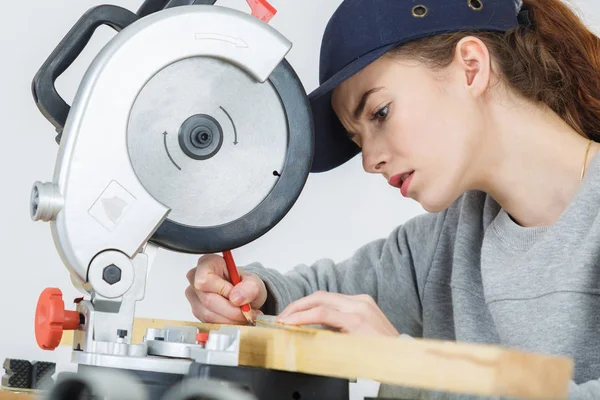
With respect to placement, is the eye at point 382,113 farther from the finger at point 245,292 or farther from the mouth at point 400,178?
the finger at point 245,292

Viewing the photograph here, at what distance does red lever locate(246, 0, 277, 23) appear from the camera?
46.6 inches

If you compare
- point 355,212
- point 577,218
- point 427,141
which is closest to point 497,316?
point 577,218

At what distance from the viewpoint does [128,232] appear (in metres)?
1.02

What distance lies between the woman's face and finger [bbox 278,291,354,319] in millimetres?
361

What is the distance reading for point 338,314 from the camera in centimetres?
115

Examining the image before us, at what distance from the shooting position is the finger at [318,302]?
113cm

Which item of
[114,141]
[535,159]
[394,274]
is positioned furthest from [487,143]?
[114,141]

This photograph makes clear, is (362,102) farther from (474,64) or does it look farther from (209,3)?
(209,3)

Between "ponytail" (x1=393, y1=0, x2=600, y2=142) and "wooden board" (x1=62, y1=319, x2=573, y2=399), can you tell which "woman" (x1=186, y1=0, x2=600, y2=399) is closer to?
"ponytail" (x1=393, y1=0, x2=600, y2=142)

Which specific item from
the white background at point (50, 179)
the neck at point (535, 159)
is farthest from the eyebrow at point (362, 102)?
the white background at point (50, 179)

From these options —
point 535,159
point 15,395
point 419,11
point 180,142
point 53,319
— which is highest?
point 419,11

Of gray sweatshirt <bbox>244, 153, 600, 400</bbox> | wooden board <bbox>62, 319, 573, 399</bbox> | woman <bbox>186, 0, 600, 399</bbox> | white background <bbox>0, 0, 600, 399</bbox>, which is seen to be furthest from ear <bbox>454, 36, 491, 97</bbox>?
white background <bbox>0, 0, 600, 399</bbox>

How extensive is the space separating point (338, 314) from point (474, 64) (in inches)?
23.6

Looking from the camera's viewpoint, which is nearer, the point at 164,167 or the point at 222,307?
the point at 164,167
